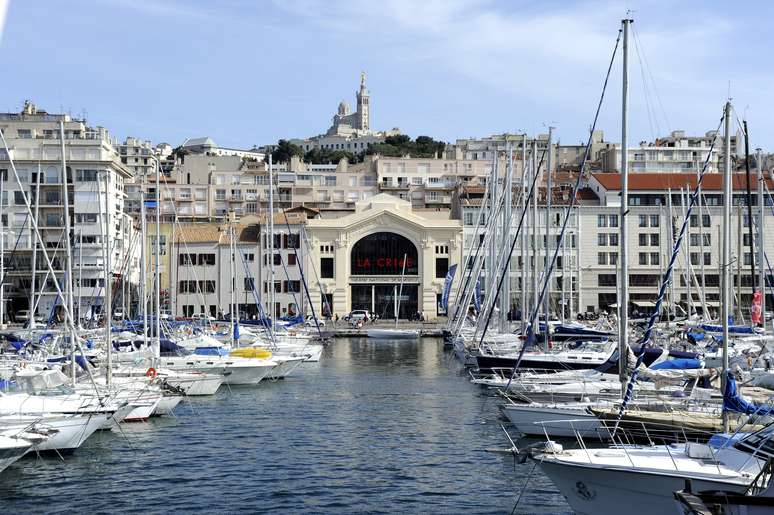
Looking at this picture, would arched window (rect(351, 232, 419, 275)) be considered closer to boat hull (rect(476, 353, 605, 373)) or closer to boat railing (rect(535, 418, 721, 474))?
boat hull (rect(476, 353, 605, 373))

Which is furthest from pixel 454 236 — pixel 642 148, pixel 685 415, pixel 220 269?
pixel 685 415

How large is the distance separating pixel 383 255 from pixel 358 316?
8.20 metres

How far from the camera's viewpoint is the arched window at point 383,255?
358 feet

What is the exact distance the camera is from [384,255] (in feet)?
358

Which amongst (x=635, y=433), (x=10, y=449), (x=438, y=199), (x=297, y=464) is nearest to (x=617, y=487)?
(x=635, y=433)

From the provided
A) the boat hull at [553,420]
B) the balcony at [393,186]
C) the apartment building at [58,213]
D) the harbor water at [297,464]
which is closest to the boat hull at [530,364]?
the harbor water at [297,464]

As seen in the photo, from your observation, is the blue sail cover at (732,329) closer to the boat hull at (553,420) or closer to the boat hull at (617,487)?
the boat hull at (553,420)

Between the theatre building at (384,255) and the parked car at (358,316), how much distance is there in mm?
1536

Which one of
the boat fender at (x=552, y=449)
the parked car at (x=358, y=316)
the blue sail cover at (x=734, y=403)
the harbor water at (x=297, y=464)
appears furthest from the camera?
the parked car at (x=358, y=316)

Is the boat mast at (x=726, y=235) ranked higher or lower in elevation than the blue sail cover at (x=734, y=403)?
higher

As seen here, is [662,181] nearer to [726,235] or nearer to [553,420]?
[726,235]

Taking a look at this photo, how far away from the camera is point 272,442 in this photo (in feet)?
117

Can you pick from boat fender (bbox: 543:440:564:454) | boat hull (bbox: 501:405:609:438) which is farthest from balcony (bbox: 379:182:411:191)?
boat fender (bbox: 543:440:564:454)

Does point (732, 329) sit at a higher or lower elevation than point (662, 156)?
lower
